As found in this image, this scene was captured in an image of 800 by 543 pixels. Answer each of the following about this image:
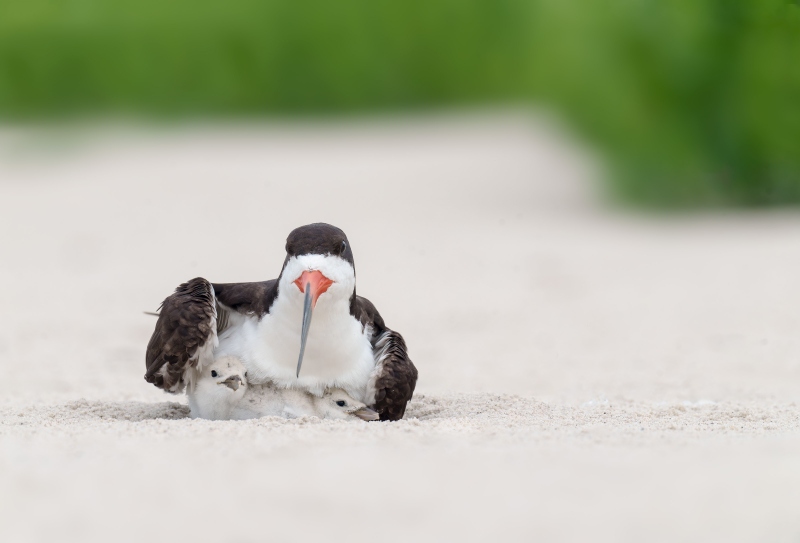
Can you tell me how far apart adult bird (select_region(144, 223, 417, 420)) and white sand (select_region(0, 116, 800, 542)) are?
277 mm

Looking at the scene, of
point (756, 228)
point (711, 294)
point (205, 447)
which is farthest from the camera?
point (756, 228)

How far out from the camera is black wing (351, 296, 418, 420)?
3.89m

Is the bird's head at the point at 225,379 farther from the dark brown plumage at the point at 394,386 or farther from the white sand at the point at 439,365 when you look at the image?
the dark brown plumage at the point at 394,386

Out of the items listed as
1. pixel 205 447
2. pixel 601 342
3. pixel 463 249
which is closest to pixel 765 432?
pixel 205 447

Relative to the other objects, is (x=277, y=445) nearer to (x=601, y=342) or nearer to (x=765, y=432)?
(x=765, y=432)

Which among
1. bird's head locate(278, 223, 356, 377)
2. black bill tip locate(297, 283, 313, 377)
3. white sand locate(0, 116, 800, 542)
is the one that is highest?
bird's head locate(278, 223, 356, 377)

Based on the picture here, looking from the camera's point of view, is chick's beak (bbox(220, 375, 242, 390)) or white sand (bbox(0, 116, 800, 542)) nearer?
white sand (bbox(0, 116, 800, 542))

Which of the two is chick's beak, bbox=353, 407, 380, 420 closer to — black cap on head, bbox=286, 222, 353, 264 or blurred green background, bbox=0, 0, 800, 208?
black cap on head, bbox=286, 222, 353, 264

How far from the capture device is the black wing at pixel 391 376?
12.8ft

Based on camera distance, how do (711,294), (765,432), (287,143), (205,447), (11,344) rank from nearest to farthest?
(205,447), (765,432), (11,344), (711,294), (287,143)

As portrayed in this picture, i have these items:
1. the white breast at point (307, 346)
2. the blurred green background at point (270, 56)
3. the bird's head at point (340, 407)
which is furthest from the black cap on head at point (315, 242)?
the blurred green background at point (270, 56)

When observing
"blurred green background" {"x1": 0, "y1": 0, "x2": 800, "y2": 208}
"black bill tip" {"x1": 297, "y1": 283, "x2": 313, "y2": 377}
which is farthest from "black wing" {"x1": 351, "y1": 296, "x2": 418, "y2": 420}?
"blurred green background" {"x1": 0, "y1": 0, "x2": 800, "y2": 208}

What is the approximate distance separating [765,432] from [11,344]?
15.7 ft

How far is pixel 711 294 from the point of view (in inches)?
326
